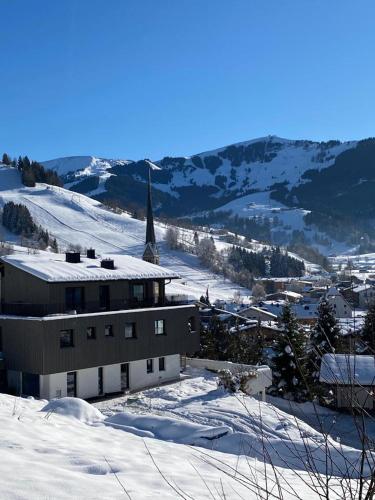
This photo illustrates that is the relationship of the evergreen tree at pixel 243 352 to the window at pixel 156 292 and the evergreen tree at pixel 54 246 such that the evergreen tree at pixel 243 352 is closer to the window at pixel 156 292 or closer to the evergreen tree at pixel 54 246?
the window at pixel 156 292

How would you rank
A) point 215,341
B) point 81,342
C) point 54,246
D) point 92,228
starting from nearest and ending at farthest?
point 81,342 < point 215,341 < point 54,246 < point 92,228

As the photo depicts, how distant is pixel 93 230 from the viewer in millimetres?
172625

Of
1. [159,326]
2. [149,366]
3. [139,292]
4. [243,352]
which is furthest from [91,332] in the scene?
[243,352]

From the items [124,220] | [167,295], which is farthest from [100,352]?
[124,220]

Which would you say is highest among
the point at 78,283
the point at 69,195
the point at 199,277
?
the point at 69,195

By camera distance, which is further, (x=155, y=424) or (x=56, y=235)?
(x=56, y=235)

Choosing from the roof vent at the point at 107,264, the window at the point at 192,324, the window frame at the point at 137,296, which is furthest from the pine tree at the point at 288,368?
the roof vent at the point at 107,264

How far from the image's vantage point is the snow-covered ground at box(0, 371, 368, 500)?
6.16 m

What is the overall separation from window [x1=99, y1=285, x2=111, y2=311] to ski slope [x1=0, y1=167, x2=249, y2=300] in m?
107

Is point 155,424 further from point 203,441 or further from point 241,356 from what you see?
point 241,356

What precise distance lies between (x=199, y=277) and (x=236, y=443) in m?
146

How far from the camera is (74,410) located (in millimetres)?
13094

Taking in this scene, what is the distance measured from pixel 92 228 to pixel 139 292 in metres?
148

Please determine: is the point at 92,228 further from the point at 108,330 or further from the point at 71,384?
the point at 71,384
